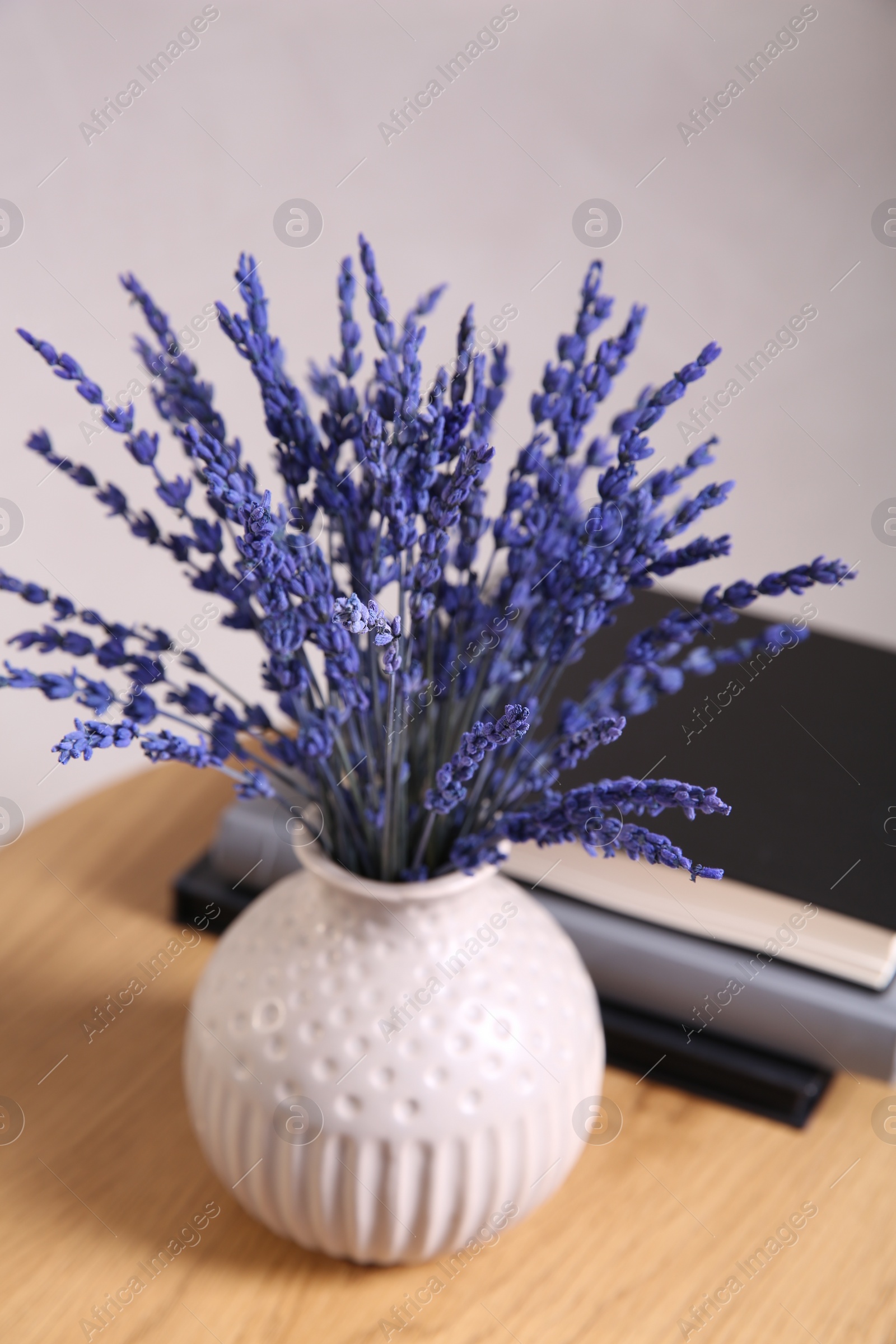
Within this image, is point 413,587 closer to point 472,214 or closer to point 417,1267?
point 417,1267

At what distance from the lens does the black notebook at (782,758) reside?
0.88 m

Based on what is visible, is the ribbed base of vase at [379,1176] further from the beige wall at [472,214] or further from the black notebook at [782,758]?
the beige wall at [472,214]

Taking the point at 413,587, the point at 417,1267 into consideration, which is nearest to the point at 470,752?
the point at 413,587

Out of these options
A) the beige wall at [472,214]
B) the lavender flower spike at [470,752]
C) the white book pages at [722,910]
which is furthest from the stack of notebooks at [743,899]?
the beige wall at [472,214]

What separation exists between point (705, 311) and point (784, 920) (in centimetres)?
139

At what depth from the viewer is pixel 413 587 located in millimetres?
620

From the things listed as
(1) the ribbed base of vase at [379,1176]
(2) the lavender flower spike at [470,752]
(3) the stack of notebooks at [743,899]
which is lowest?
(3) the stack of notebooks at [743,899]

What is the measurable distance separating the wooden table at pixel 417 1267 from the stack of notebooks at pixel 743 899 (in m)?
0.04

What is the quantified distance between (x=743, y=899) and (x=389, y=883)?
0.96 feet

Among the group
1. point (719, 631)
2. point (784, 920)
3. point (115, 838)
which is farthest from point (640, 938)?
point (115, 838)

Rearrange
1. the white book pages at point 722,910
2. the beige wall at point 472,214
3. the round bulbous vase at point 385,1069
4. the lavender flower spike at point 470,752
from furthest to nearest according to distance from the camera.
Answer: the beige wall at point 472,214, the white book pages at point 722,910, the round bulbous vase at point 385,1069, the lavender flower spike at point 470,752

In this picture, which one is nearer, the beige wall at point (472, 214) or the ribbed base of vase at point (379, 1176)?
the ribbed base of vase at point (379, 1176)

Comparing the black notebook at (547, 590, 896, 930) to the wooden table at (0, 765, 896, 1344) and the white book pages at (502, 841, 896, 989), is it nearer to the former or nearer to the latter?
the white book pages at (502, 841, 896, 989)

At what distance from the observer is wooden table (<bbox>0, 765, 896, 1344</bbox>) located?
2.37ft
